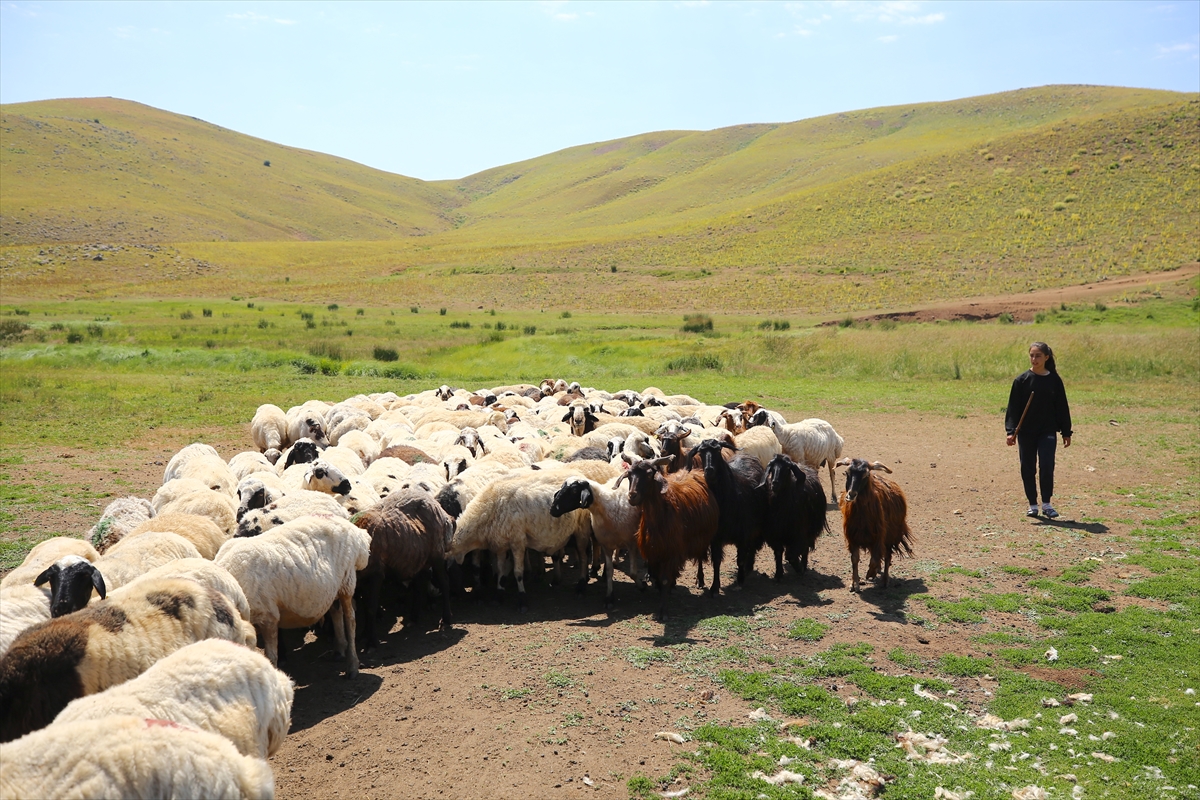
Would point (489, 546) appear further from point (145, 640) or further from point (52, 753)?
point (52, 753)

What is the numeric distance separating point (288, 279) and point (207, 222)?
48.2m

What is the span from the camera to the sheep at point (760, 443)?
1329cm

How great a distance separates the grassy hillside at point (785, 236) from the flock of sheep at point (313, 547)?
149ft

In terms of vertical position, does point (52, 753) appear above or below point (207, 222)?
below

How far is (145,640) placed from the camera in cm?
535

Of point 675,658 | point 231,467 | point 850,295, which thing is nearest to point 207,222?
point 850,295

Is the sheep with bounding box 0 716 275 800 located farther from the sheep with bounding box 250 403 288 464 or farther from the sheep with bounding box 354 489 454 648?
the sheep with bounding box 250 403 288 464

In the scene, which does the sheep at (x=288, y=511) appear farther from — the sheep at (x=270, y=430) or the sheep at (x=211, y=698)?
the sheep at (x=270, y=430)

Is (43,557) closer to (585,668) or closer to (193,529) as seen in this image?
(193,529)

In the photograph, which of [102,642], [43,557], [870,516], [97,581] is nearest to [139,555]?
[43,557]

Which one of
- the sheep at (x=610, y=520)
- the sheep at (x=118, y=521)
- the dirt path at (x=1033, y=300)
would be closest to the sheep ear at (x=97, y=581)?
the sheep at (x=118, y=521)

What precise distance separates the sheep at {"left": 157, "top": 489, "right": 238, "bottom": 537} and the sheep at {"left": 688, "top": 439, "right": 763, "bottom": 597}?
567cm

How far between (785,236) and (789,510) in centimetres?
7742

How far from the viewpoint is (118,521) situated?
9.12 meters
